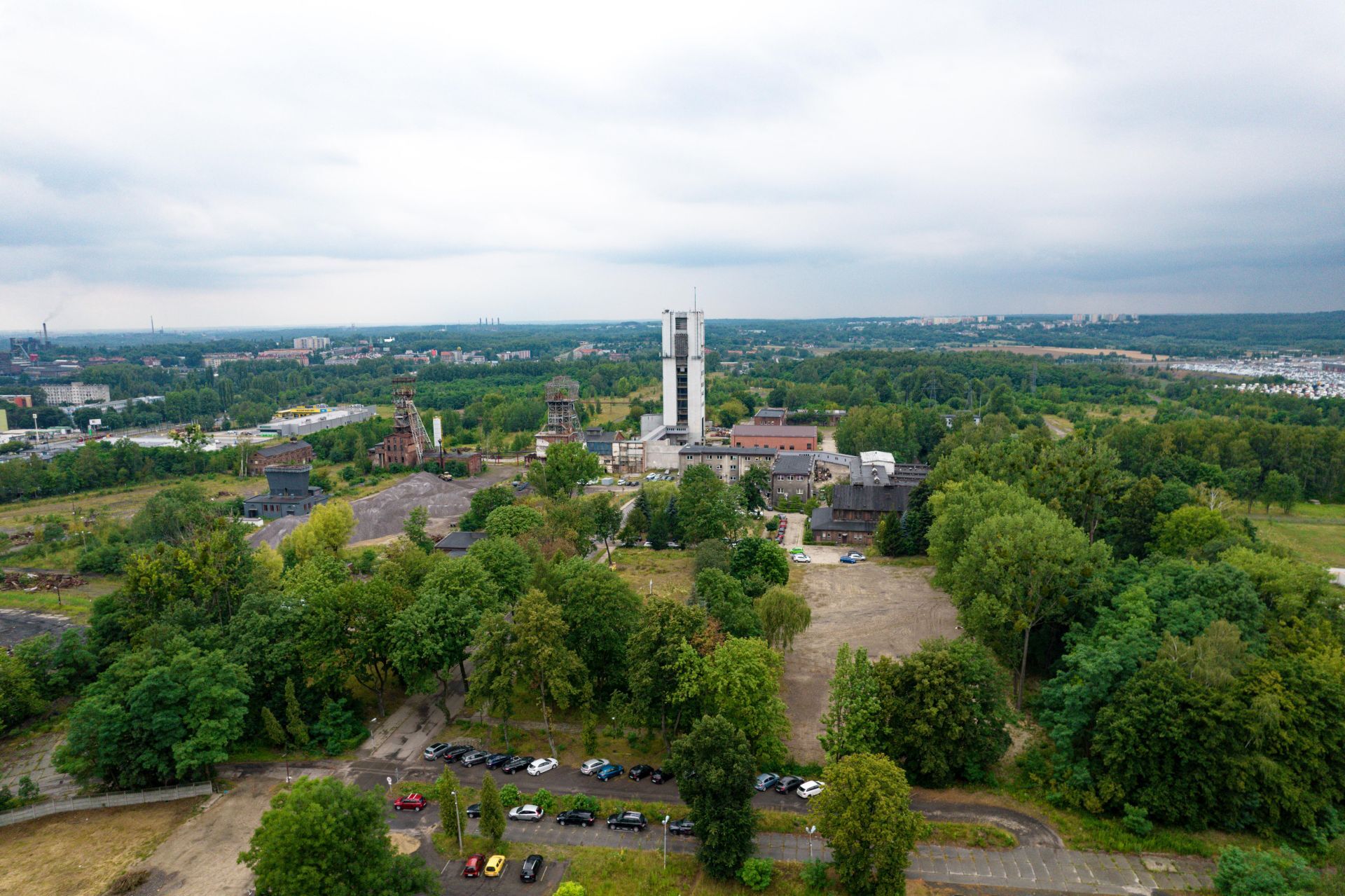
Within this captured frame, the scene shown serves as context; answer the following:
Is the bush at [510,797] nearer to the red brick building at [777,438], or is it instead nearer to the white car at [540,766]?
the white car at [540,766]

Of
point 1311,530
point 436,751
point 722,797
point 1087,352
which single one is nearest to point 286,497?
point 436,751

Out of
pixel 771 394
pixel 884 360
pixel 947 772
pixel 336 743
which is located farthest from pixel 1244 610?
pixel 884 360

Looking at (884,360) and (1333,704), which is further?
(884,360)

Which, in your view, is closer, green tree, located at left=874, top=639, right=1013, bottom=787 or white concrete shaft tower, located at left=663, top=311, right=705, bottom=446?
green tree, located at left=874, top=639, right=1013, bottom=787

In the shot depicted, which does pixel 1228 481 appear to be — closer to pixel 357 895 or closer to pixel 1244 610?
pixel 1244 610

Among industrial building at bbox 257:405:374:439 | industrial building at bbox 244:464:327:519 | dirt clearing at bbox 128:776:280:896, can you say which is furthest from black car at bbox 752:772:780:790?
industrial building at bbox 257:405:374:439

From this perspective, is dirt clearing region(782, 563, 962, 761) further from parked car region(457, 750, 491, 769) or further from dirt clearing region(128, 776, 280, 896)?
dirt clearing region(128, 776, 280, 896)

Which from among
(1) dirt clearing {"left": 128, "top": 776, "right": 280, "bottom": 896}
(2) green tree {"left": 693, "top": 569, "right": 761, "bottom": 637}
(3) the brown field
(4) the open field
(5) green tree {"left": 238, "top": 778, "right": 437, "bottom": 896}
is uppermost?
(3) the brown field
